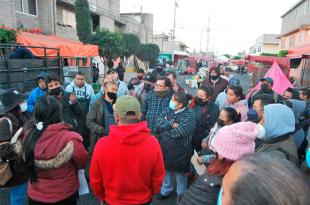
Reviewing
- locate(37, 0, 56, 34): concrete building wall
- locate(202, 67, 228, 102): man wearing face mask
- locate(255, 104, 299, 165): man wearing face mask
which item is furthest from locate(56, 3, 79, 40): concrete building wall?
locate(255, 104, 299, 165): man wearing face mask

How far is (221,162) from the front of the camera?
5.82ft

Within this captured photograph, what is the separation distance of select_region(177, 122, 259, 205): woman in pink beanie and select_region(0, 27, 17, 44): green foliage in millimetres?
8990

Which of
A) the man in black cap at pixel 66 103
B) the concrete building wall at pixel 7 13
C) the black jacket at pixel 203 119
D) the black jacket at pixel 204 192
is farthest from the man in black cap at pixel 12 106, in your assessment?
the concrete building wall at pixel 7 13

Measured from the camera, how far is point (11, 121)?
8.33 ft

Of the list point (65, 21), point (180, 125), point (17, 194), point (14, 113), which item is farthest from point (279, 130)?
point (65, 21)

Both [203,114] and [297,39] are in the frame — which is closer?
[203,114]

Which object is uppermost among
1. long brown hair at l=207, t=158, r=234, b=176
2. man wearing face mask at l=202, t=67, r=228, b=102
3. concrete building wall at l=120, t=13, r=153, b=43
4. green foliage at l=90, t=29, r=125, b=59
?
concrete building wall at l=120, t=13, r=153, b=43

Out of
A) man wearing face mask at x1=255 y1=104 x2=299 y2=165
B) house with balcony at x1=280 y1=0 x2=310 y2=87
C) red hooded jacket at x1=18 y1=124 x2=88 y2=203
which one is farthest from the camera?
house with balcony at x1=280 y1=0 x2=310 y2=87

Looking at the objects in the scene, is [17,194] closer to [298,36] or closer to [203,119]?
[203,119]

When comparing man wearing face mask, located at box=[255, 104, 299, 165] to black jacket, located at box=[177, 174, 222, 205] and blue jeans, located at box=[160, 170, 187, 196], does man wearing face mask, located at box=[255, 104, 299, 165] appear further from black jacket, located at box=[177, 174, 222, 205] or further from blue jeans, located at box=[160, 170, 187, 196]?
blue jeans, located at box=[160, 170, 187, 196]

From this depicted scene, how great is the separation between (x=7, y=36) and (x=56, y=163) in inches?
330

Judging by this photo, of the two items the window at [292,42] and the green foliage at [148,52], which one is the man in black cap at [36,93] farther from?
the window at [292,42]

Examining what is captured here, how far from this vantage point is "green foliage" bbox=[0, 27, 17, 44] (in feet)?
27.4

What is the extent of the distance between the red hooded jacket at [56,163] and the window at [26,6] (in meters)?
13.9
